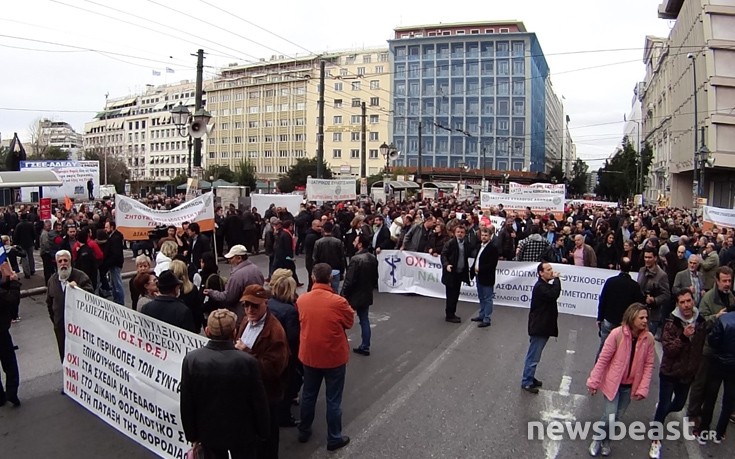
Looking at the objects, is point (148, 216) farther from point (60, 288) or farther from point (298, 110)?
point (298, 110)

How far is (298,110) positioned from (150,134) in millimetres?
47589

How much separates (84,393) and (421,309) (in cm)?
648

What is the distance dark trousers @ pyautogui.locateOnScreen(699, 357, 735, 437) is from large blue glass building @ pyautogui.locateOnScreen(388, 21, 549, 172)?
75.7 m

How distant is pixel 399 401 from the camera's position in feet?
19.5

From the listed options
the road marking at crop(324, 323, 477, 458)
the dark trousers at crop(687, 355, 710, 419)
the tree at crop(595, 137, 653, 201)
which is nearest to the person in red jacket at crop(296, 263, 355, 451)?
the road marking at crop(324, 323, 477, 458)

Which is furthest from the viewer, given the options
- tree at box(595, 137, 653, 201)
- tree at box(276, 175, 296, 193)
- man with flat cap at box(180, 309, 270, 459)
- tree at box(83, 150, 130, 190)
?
tree at box(83, 150, 130, 190)

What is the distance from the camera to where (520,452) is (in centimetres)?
485

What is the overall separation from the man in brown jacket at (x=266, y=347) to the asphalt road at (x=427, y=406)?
2.02ft

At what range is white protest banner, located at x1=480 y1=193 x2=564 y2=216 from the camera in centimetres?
1988

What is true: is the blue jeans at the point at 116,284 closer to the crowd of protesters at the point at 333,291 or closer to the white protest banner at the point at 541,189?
the crowd of protesters at the point at 333,291

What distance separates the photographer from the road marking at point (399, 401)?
494 centimetres

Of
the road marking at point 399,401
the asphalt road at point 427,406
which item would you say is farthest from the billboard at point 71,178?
the road marking at point 399,401

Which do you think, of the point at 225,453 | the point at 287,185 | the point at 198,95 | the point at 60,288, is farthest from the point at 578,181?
the point at 225,453

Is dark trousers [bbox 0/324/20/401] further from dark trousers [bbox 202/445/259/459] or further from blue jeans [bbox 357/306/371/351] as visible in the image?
blue jeans [bbox 357/306/371/351]
